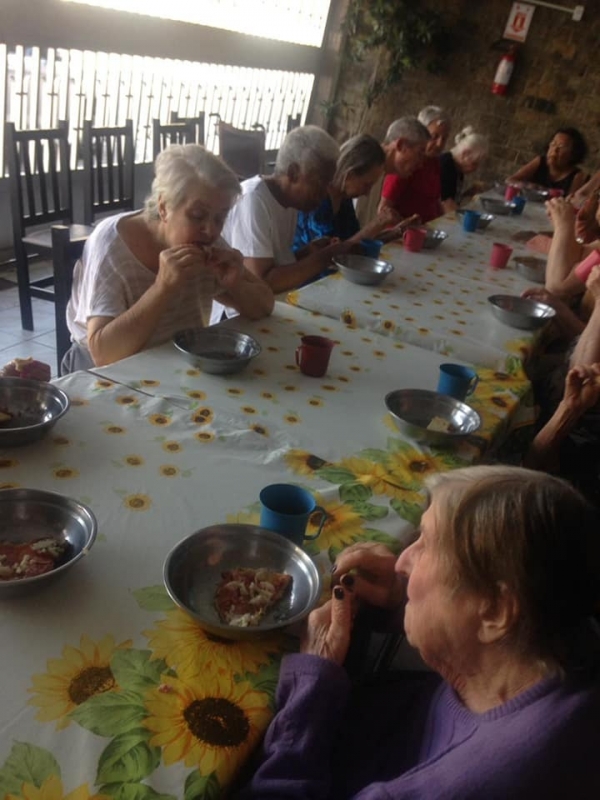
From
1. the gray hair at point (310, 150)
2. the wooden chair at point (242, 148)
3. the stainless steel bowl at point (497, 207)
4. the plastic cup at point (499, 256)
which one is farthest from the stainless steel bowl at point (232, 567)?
the stainless steel bowl at point (497, 207)

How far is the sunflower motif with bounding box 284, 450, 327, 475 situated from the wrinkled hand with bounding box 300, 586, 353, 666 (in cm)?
37

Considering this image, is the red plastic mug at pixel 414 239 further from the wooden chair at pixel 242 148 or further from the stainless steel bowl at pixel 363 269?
the wooden chair at pixel 242 148

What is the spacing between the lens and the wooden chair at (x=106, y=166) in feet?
10.9

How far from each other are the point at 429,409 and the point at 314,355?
0.32 metres

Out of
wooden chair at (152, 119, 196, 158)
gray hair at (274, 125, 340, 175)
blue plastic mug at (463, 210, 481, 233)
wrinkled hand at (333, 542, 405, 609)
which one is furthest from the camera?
blue plastic mug at (463, 210, 481, 233)

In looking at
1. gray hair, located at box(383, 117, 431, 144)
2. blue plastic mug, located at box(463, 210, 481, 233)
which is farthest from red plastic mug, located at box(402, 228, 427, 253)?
blue plastic mug, located at box(463, 210, 481, 233)

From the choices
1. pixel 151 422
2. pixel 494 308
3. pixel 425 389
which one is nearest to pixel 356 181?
pixel 494 308

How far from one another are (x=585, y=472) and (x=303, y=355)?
1.08m

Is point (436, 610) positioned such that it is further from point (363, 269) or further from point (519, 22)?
point (519, 22)

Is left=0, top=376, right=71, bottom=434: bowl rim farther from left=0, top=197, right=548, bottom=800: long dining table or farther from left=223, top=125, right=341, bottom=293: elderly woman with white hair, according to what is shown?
left=223, top=125, right=341, bottom=293: elderly woman with white hair

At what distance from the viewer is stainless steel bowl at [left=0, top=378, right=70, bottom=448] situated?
1259mm

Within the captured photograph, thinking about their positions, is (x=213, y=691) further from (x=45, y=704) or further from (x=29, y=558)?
(x=29, y=558)

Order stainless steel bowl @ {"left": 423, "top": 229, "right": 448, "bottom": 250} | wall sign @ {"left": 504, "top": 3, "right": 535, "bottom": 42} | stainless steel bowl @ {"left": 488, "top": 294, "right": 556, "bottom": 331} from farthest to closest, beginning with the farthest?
wall sign @ {"left": 504, "top": 3, "right": 535, "bottom": 42}
stainless steel bowl @ {"left": 423, "top": 229, "right": 448, "bottom": 250}
stainless steel bowl @ {"left": 488, "top": 294, "right": 556, "bottom": 331}

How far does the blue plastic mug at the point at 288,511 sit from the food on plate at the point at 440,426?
17.6 inches
